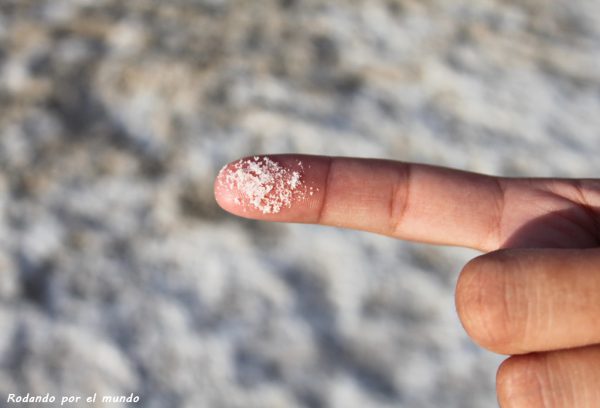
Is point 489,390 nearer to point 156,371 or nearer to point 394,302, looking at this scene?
point 394,302

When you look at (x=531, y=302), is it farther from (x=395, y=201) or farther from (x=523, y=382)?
(x=395, y=201)

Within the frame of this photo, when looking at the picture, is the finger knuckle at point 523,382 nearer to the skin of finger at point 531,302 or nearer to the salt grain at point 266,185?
the skin of finger at point 531,302

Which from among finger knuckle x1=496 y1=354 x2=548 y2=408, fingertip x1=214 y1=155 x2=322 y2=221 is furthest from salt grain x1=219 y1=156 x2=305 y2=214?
finger knuckle x1=496 y1=354 x2=548 y2=408

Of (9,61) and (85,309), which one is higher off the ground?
(9,61)

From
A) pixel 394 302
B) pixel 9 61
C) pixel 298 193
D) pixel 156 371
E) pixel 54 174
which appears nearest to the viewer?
pixel 298 193

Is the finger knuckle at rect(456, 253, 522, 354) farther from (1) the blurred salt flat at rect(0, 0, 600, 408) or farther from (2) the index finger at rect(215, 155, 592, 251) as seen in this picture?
(1) the blurred salt flat at rect(0, 0, 600, 408)

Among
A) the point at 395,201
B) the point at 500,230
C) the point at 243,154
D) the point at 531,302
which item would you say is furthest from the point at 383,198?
the point at 243,154

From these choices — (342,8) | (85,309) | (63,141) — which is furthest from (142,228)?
(342,8)
